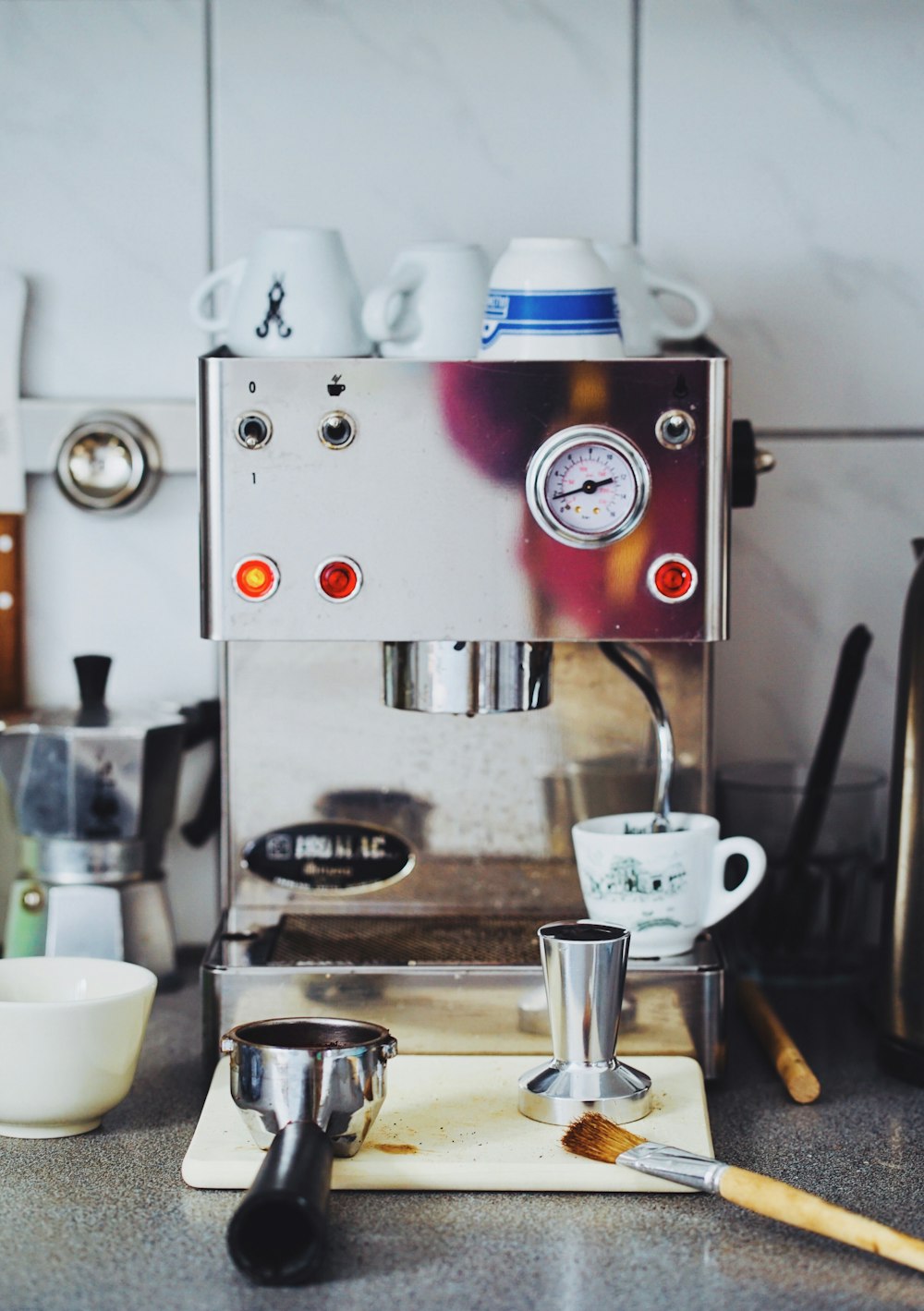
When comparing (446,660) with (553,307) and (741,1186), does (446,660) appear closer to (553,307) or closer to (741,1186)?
(553,307)

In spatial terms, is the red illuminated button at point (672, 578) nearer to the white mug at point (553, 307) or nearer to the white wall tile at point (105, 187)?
the white mug at point (553, 307)

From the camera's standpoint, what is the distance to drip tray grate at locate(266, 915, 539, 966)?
0.86 m

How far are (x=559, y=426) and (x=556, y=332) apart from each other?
0.18 feet

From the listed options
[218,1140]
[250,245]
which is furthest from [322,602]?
[250,245]

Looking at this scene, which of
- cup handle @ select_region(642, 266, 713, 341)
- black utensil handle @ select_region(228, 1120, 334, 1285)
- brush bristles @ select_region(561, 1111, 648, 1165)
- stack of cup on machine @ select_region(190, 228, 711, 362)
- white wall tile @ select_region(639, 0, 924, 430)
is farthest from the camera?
white wall tile @ select_region(639, 0, 924, 430)

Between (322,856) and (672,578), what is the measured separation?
297 millimetres

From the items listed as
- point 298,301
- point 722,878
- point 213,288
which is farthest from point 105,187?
point 722,878

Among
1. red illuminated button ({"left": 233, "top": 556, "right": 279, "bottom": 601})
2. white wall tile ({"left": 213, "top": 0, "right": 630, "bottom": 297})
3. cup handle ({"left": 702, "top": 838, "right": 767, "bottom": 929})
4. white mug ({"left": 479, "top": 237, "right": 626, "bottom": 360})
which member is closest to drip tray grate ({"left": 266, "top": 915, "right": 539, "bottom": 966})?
cup handle ({"left": 702, "top": 838, "right": 767, "bottom": 929})

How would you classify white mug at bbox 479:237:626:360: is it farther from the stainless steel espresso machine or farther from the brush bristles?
the brush bristles

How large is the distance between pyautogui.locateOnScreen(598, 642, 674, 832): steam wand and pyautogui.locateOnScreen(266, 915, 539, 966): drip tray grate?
11 centimetres

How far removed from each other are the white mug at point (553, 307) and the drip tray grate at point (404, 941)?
33cm

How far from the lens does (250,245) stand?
106cm

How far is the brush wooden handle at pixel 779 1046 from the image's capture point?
0.83m

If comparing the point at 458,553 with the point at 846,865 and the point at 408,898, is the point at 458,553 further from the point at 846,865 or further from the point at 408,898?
the point at 846,865
